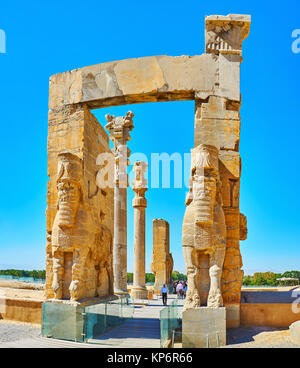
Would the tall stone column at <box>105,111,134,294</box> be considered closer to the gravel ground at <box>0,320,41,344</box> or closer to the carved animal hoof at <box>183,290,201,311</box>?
the gravel ground at <box>0,320,41,344</box>

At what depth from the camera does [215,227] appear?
23.4 ft

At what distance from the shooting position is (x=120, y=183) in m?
14.9

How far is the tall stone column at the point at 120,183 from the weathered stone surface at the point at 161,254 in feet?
23.8

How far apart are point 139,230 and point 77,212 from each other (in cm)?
825

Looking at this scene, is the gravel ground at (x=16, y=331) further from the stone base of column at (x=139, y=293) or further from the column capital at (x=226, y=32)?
the column capital at (x=226, y=32)

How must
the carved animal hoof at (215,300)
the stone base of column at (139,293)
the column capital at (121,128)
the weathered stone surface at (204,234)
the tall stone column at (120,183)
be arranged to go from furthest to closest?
the stone base of column at (139,293)
the column capital at (121,128)
the tall stone column at (120,183)
the weathered stone surface at (204,234)
the carved animal hoof at (215,300)

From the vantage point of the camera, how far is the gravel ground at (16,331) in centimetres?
782

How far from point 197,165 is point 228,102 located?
167cm

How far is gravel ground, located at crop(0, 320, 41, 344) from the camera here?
782cm

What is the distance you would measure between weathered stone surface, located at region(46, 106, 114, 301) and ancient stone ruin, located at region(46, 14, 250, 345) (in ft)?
0.07

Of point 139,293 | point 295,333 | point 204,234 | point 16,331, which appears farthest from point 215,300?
point 139,293

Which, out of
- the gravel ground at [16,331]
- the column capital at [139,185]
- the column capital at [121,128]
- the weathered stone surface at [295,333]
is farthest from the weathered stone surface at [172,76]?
the column capital at [139,185]

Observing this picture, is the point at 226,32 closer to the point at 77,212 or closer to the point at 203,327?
the point at 77,212
